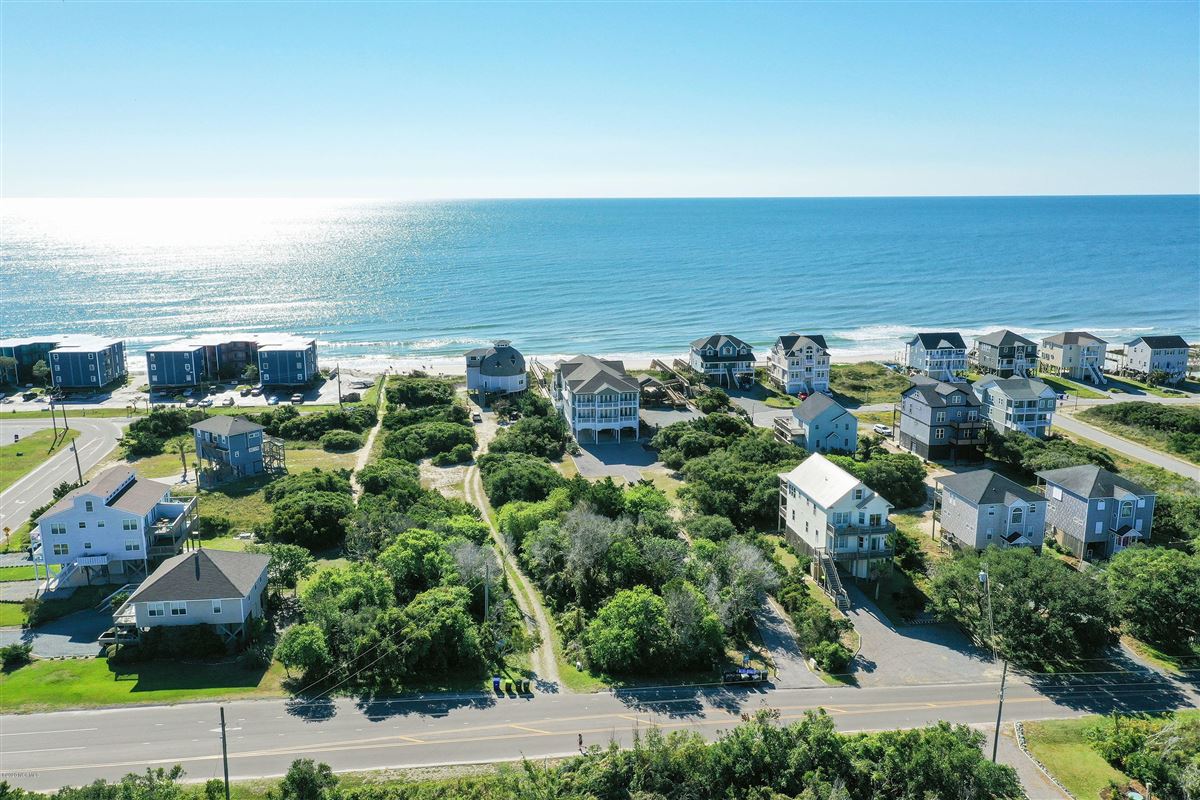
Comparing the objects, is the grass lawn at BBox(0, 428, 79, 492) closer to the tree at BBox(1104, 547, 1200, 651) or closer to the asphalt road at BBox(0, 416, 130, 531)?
the asphalt road at BBox(0, 416, 130, 531)

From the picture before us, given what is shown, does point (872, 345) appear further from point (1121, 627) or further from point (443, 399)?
point (1121, 627)

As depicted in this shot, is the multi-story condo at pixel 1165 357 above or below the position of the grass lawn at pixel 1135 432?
above

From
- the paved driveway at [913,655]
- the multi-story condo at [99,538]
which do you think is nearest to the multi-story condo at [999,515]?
the paved driveway at [913,655]

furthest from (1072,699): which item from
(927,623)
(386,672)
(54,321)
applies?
(54,321)

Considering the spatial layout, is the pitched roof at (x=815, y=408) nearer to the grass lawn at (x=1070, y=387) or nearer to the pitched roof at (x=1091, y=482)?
the pitched roof at (x=1091, y=482)

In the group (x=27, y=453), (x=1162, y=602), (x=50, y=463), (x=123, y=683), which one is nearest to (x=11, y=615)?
(x=123, y=683)

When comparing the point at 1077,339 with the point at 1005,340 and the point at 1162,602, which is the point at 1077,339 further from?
the point at 1162,602
